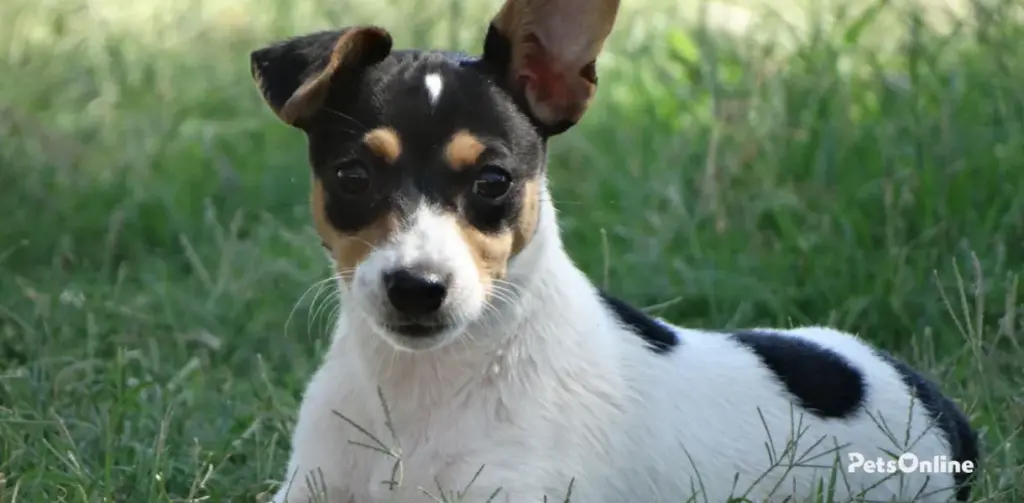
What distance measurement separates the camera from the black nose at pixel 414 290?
3391mm

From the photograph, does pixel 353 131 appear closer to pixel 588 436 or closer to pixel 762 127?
pixel 588 436

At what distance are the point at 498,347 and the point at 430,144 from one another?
50 centimetres

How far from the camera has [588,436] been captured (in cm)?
368

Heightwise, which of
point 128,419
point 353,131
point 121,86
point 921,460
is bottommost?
point 121,86

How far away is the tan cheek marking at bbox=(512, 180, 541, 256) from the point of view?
3.68 m

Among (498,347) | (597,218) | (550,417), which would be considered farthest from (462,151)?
(597,218)

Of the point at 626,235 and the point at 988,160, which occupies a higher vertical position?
the point at 988,160

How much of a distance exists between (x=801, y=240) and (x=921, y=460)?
2.00 metres

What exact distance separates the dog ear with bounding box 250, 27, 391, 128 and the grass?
2.96 feet

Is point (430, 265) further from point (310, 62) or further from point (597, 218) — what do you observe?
point (597, 218)

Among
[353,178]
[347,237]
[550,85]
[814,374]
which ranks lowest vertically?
[814,374]

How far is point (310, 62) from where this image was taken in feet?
12.0

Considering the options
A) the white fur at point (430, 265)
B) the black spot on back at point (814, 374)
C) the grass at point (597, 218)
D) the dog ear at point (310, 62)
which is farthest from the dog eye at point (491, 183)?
the grass at point (597, 218)

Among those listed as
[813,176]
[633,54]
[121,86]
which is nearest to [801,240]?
[813,176]
